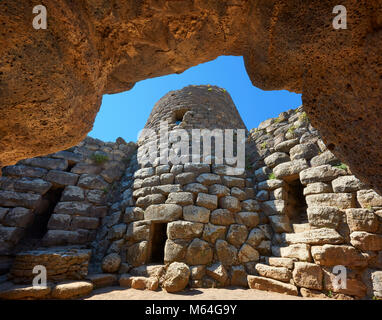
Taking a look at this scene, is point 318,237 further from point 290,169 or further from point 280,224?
point 290,169

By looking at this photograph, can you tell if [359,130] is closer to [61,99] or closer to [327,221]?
[61,99]

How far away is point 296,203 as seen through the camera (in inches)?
155

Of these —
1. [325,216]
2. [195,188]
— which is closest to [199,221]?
[195,188]

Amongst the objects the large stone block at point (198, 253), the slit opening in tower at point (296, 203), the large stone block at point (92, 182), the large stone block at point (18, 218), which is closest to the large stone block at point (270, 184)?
the slit opening in tower at point (296, 203)

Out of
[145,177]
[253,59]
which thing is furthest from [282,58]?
[145,177]

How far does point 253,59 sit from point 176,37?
595mm

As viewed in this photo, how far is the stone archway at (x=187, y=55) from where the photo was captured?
1.04m

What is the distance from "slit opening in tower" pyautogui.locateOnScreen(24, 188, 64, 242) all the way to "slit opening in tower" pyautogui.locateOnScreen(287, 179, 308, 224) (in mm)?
4954

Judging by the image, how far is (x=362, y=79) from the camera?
107cm

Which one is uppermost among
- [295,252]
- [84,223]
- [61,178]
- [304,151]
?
[304,151]

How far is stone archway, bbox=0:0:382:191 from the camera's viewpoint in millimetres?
1039

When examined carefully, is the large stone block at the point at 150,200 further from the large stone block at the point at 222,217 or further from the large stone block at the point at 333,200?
the large stone block at the point at 333,200

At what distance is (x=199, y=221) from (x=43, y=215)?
138 inches

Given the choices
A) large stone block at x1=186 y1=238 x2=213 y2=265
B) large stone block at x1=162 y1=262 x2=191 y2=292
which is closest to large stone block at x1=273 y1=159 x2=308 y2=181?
large stone block at x1=186 y1=238 x2=213 y2=265
